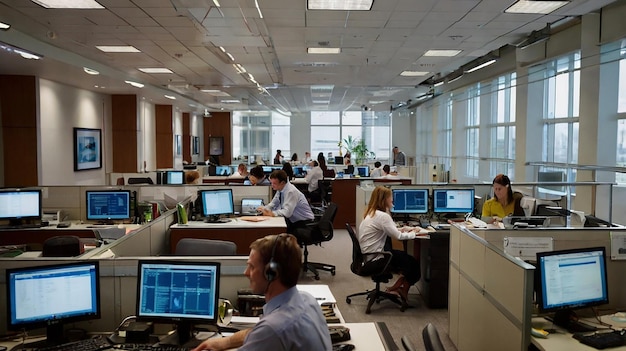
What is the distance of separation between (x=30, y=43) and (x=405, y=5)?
523cm

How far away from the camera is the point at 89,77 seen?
10.2 metres

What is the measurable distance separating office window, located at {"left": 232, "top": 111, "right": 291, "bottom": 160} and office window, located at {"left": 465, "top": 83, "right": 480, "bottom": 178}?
42.6 ft

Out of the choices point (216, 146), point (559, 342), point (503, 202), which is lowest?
point (559, 342)

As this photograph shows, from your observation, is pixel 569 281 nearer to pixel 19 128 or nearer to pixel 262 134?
pixel 19 128

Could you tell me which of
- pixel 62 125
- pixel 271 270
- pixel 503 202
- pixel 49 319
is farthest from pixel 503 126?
pixel 49 319

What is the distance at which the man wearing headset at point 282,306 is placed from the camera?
6.48ft

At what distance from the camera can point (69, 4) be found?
594 centimetres

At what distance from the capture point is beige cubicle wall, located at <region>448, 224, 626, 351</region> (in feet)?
9.38

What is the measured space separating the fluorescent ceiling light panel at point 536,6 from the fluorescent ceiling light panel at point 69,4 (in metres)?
4.83

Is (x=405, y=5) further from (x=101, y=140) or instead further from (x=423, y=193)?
(x=101, y=140)

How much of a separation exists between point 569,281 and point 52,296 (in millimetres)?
2847

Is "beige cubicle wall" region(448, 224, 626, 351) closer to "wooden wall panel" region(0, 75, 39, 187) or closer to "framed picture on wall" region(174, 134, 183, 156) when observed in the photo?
"wooden wall panel" region(0, 75, 39, 187)

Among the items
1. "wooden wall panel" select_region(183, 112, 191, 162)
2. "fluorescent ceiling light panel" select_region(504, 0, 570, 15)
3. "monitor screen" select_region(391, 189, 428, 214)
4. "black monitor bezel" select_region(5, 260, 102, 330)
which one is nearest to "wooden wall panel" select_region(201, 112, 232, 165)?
"wooden wall panel" select_region(183, 112, 191, 162)

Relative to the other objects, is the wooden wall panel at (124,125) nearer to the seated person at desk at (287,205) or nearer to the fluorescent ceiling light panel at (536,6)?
the seated person at desk at (287,205)
